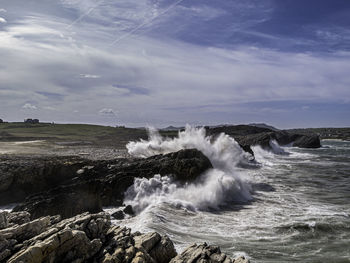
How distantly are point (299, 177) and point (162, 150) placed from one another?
17085mm

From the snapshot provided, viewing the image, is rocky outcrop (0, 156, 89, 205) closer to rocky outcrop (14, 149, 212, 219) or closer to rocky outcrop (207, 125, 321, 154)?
rocky outcrop (14, 149, 212, 219)

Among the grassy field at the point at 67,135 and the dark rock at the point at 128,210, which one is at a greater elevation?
the grassy field at the point at 67,135

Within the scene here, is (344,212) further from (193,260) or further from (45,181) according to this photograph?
(45,181)

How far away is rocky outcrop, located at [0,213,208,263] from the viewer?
7.61 meters

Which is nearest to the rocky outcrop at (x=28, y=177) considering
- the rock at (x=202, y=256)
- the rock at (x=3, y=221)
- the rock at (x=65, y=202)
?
the rock at (x=65, y=202)

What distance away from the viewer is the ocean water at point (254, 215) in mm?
11613

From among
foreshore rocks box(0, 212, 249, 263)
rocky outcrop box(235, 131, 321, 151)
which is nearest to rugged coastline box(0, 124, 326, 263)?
foreshore rocks box(0, 212, 249, 263)

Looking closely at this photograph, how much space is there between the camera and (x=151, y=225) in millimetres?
13914

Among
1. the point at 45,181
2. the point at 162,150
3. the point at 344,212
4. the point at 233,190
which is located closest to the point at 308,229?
the point at 344,212

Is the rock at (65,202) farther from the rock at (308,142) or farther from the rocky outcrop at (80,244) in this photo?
the rock at (308,142)

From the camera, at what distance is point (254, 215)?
16.0m

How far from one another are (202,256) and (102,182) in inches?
481

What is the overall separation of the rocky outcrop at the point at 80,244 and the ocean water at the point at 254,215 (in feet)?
8.48

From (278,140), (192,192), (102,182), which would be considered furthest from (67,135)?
(192,192)
